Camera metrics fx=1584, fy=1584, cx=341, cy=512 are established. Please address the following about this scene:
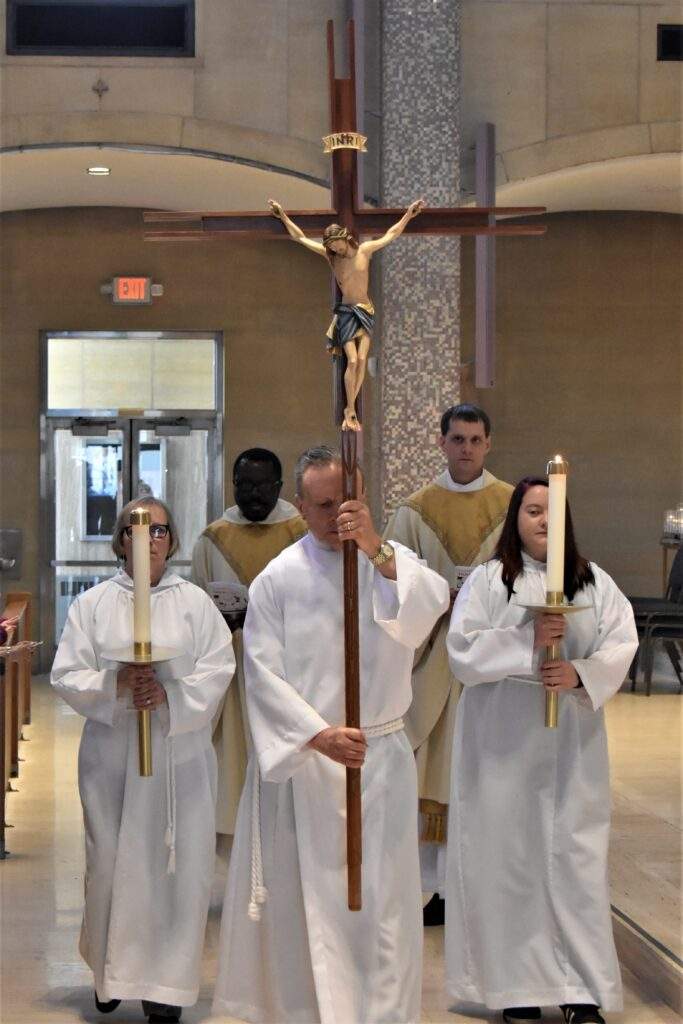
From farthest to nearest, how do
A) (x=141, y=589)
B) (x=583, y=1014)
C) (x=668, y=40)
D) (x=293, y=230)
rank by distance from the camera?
(x=668, y=40) < (x=583, y=1014) < (x=141, y=589) < (x=293, y=230)

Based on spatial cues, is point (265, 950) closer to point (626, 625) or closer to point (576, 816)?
point (576, 816)

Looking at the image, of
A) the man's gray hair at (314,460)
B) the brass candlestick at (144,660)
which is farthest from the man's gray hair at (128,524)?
the man's gray hair at (314,460)

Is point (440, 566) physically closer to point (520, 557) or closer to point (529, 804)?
point (520, 557)

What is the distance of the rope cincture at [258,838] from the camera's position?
4344 millimetres

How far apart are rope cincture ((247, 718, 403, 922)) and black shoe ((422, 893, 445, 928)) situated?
6.42 ft

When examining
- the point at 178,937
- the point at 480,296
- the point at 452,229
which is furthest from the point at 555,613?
the point at 480,296

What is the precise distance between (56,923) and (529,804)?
7.06ft

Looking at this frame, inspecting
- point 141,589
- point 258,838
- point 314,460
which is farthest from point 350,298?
point 258,838

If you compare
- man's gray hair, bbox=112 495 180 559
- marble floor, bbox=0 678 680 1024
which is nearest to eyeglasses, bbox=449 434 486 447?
man's gray hair, bbox=112 495 180 559

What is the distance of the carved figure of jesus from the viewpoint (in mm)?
4031

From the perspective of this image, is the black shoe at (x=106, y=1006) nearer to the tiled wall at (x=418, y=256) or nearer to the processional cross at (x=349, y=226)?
the processional cross at (x=349, y=226)

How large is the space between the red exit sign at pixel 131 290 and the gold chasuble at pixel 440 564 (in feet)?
25.1

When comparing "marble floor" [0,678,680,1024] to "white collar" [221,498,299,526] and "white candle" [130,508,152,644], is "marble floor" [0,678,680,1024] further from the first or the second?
"white collar" [221,498,299,526]

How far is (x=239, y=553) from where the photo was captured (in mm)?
6551
